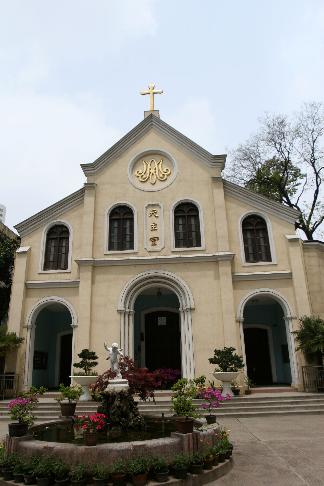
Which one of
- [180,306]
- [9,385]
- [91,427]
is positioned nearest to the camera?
[91,427]

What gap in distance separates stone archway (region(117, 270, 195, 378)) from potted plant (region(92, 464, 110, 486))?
990cm

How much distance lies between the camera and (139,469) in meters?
5.27

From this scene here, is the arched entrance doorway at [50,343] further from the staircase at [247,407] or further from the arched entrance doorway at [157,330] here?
the staircase at [247,407]

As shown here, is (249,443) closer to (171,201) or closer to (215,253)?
(215,253)

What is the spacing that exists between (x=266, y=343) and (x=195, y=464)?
1356cm

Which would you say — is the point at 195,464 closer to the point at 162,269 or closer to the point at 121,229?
the point at 162,269

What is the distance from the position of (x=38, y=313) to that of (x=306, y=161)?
1840cm

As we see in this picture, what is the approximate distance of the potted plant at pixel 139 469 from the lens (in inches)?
204

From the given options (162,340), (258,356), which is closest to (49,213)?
(162,340)

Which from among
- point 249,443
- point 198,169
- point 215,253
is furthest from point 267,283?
point 249,443

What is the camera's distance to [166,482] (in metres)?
5.31

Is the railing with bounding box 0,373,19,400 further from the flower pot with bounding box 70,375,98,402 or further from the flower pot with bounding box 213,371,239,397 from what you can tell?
the flower pot with bounding box 213,371,239,397

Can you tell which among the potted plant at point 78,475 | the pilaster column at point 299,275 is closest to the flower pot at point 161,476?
the potted plant at point 78,475

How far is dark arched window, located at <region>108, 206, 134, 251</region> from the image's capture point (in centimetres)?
1711
